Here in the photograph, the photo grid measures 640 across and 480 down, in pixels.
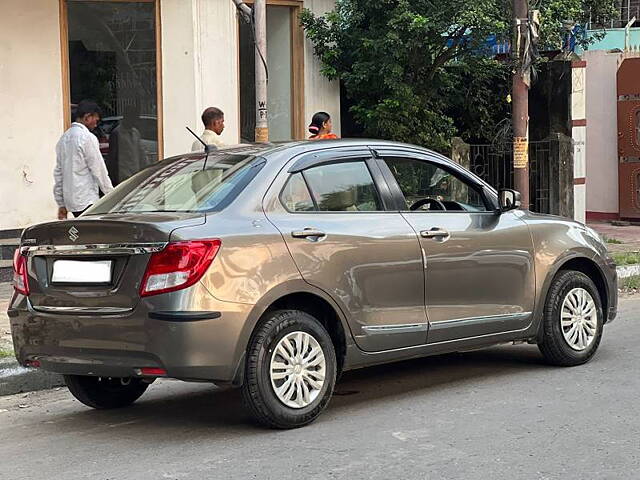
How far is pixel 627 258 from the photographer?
43.7ft

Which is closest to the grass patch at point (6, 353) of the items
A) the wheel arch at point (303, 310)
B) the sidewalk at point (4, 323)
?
the sidewalk at point (4, 323)

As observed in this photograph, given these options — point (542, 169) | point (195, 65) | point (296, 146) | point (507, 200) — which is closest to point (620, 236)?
point (542, 169)

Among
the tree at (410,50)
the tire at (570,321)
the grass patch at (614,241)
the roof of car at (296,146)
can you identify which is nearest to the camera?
the roof of car at (296,146)

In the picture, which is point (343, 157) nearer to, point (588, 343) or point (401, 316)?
point (401, 316)

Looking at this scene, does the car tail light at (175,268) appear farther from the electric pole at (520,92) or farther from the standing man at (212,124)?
the electric pole at (520,92)

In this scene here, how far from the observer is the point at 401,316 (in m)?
6.52

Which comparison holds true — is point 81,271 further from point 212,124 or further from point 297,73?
point 297,73

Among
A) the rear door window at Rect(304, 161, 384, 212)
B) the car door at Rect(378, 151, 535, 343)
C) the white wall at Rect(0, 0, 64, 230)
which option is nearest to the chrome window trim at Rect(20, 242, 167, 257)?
the rear door window at Rect(304, 161, 384, 212)

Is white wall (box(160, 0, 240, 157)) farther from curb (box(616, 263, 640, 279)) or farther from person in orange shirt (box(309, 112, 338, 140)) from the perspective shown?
curb (box(616, 263, 640, 279))

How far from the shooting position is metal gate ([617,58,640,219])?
722 inches

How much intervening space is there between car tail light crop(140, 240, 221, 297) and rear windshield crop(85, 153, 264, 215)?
0.42 meters

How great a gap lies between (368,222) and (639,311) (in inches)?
198

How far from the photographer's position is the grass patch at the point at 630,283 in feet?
39.1

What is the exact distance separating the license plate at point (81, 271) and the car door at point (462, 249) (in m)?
2.00
